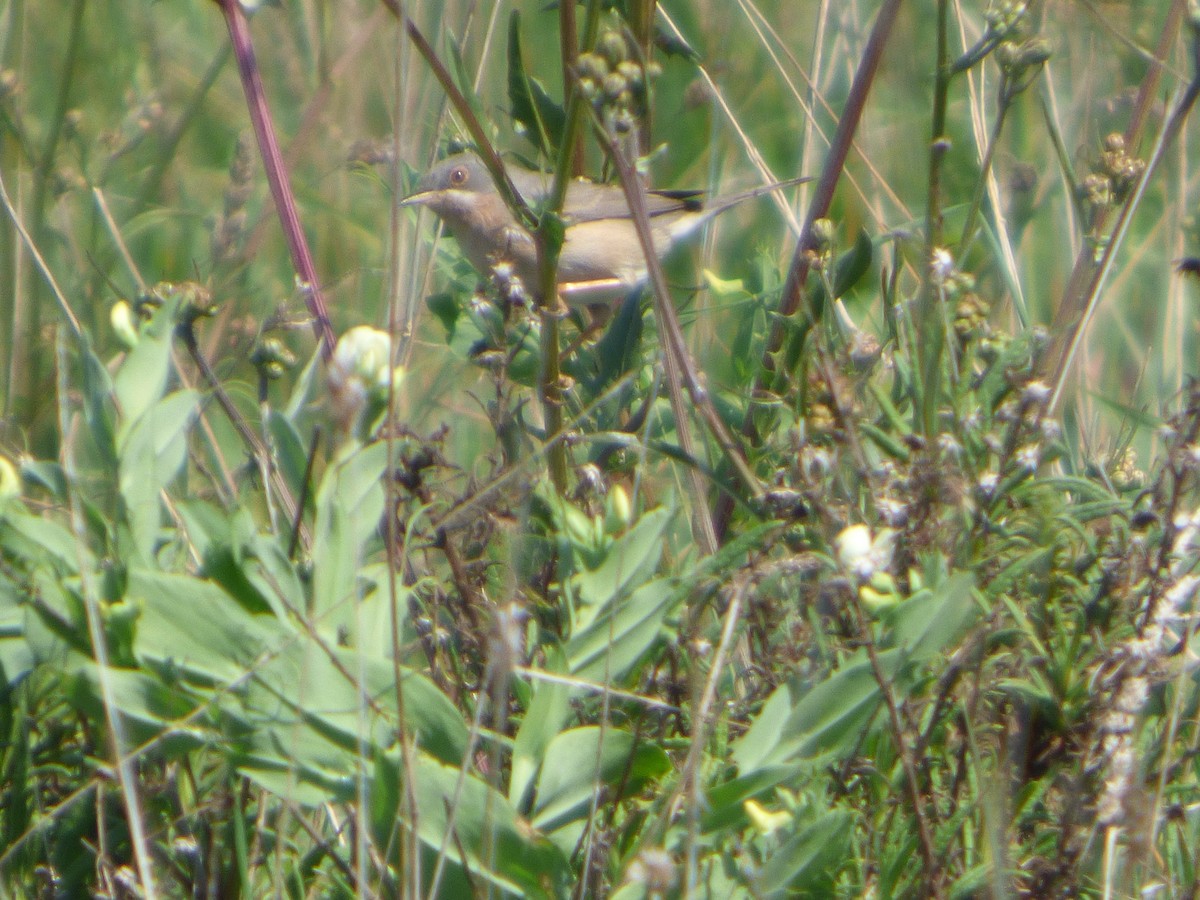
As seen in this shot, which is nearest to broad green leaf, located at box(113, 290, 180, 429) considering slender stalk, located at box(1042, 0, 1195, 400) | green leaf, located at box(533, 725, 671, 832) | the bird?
green leaf, located at box(533, 725, 671, 832)

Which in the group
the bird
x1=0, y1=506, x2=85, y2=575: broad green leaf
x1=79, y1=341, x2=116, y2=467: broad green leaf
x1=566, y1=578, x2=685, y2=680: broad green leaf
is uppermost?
x1=79, y1=341, x2=116, y2=467: broad green leaf

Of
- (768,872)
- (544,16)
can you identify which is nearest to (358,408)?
(768,872)

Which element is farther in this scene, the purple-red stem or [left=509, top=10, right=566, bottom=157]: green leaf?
[left=509, top=10, right=566, bottom=157]: green leaf

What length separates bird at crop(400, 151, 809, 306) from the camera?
437cm

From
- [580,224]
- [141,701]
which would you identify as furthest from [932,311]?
[580,224]

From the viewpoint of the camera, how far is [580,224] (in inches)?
179

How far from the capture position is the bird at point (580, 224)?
14.3 ft

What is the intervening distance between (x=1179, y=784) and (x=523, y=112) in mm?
1547

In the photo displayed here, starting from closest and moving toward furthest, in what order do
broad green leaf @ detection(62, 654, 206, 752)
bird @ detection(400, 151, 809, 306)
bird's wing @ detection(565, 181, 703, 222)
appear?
broad green leaf @ detection(62, 654, 206, 752)
bird's wing @ detection(565, 181, 703, 222)
bird @ detection(400, 151, 809, 306)

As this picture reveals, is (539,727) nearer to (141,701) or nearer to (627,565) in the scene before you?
(627,565)

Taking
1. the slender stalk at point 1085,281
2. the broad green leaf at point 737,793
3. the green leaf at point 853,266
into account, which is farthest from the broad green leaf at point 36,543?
the slender stalk at point 1085,281

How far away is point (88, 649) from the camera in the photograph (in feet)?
5.60

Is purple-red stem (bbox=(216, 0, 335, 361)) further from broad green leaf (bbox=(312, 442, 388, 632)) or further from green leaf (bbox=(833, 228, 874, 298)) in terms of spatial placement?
green leaf (bbox=(833, 228, 874, 298))

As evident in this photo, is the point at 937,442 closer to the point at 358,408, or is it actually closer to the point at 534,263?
the point at 358,408
